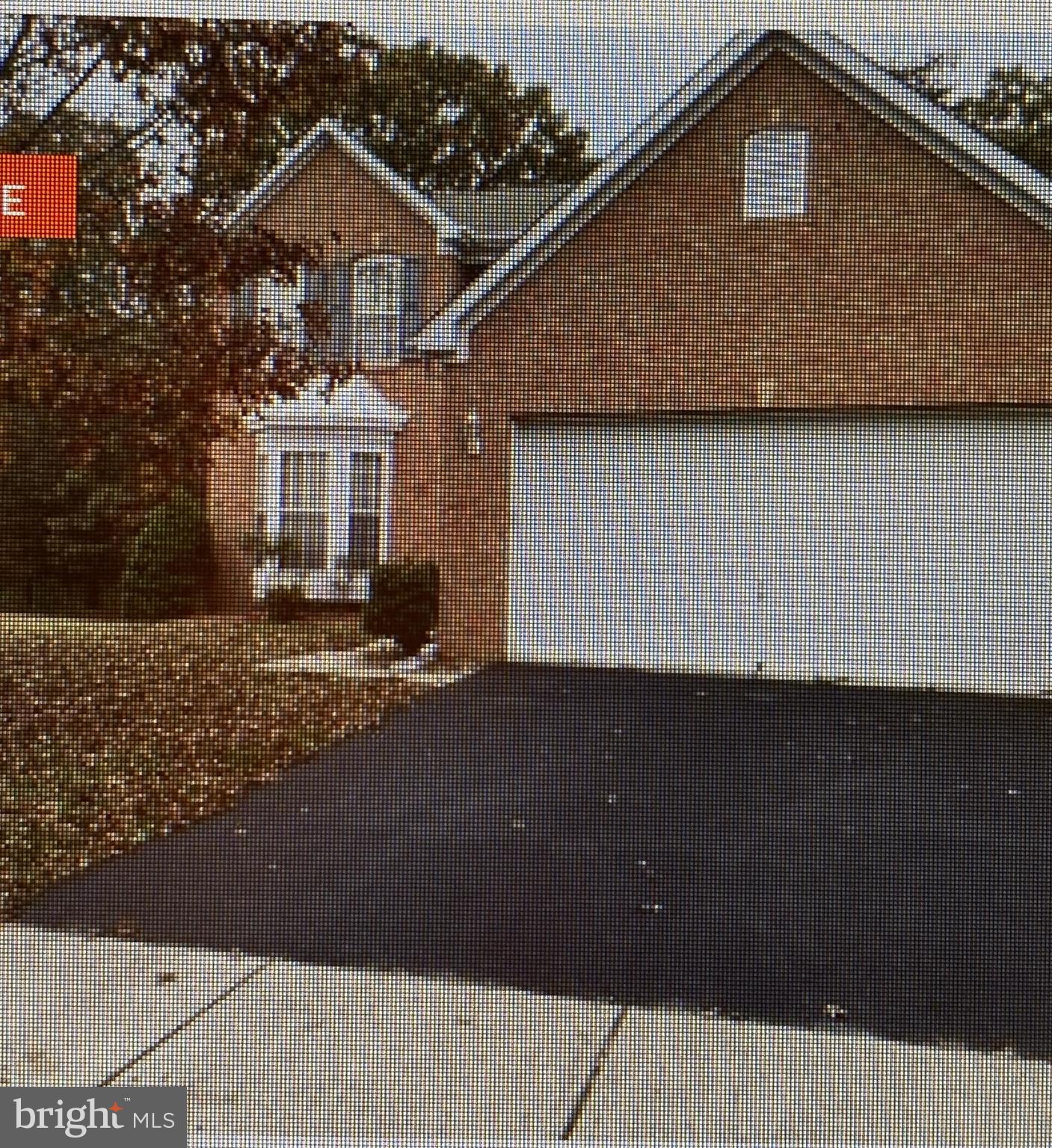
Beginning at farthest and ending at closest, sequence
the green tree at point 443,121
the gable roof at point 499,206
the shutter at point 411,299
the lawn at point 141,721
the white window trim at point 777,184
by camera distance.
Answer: the white window trim at point 777,184 < the gable roof at point 499,206 < the shutter at point 411,299 < the lawn at point 141,721 < the green tree at point 443,121

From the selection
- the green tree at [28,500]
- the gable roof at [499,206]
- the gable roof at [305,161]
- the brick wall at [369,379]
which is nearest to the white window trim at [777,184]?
the gable roof at [499,206]

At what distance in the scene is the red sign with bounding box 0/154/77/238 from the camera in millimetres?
1883

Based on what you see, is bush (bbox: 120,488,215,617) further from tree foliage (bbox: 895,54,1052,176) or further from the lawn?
tree foliage (bbox: 895,54,1052,176)

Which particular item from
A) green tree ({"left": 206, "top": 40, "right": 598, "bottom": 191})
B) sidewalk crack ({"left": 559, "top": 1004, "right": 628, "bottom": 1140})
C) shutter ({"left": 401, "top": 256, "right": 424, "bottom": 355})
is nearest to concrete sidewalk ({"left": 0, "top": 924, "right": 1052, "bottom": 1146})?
sidewalk crack ({"left": 559, "top": 1004, "right": 628, "bottom": 1140})

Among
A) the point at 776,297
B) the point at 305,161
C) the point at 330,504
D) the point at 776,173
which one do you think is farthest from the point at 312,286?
the point at 776,173

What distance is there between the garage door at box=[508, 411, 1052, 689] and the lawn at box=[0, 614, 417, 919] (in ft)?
3.03

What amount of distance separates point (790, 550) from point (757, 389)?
2.44ft

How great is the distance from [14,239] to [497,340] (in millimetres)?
2535

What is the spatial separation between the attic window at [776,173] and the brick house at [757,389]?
0.01 metres

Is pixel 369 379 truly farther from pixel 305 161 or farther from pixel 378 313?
pixel 305 161

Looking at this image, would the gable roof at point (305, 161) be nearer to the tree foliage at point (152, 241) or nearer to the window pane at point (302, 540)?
the tree foliage at point (152, 241)

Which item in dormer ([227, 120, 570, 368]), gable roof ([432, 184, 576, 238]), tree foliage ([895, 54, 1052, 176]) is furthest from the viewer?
gable roof ([432, 184, 576, 238])

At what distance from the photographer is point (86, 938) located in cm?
204

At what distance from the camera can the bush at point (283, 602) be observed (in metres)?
2.96
